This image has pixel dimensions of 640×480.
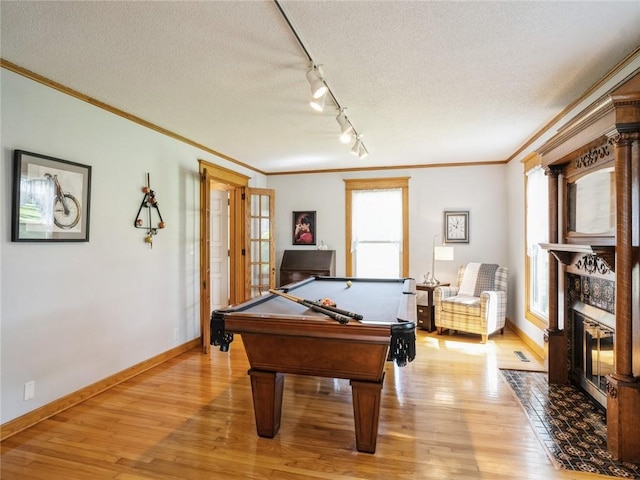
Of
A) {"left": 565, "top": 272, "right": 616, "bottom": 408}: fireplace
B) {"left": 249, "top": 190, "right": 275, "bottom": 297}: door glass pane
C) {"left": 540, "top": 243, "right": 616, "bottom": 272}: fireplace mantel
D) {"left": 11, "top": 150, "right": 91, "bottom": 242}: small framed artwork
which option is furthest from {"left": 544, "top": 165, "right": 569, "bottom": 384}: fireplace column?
{"left": 11, "top": 150, "right": 91, "bottom": 242}: small framed artwork

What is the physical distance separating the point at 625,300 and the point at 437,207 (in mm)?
3669

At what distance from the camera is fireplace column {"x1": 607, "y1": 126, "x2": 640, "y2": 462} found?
2.05m

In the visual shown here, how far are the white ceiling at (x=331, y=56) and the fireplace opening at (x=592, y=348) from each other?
5.83 feet

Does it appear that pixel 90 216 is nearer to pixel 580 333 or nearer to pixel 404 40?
pixel 404 40

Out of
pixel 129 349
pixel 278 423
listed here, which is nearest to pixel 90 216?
pixel 129 349

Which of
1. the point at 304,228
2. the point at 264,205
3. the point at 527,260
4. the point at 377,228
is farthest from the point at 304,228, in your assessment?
the point at 527,260

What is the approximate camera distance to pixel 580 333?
3.02 metres

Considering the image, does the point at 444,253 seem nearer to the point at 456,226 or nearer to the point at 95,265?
the point at 456,226

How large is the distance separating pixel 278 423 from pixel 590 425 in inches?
84.0

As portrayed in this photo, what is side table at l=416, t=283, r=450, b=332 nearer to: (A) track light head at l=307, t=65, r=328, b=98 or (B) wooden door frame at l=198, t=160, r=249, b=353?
(B) wooden door frame at l=198, t=160, r=249, b=353

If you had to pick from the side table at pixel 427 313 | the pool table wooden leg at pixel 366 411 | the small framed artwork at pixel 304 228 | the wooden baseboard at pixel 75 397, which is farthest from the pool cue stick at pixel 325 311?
the small framed artwork at pixel 304 228

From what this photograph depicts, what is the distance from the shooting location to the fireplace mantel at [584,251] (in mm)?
2195

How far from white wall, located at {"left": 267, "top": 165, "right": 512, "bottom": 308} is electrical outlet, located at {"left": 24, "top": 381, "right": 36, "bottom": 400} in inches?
167

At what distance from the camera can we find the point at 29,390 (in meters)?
2.51
